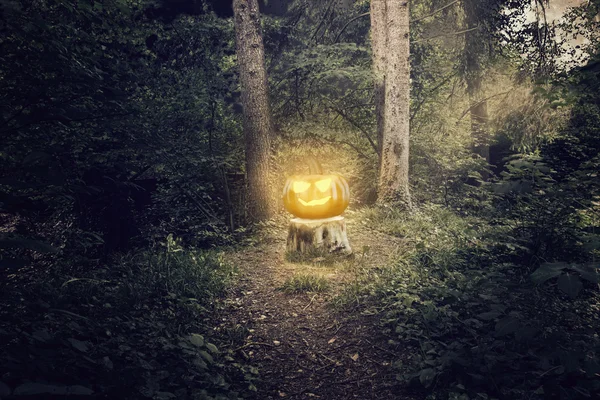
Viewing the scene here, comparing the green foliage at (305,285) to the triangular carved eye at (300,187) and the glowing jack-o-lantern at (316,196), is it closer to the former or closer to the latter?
the glowing jack-o-lantern at (316,196)

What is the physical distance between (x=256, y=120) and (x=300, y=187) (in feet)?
7.65

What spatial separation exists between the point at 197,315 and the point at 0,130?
8.86 feet

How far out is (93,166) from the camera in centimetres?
566

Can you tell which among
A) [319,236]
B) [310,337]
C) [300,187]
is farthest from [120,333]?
[300,187]

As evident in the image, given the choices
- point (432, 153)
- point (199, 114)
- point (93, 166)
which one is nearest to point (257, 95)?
→ point (199, 114)

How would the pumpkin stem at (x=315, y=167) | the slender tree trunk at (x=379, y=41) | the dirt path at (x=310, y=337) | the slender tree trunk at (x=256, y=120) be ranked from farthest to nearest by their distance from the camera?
the slender tree trunk at (x=379, y=41)
the slender tree trunk at (x=256, y=120)
the pumpkin stem at (x=315, y=167)
the dirt path at (x=310, y=337)

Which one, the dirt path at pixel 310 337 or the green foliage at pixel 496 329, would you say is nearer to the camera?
the green foliage at pixel 496 329

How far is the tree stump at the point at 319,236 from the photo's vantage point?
20.5ft

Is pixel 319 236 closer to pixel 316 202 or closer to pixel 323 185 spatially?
pixel 316 202

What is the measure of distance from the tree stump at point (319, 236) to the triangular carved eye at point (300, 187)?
50 centimetres

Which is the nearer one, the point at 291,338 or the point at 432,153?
the point at 291,338

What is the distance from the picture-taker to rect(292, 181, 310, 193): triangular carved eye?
6.46 meters

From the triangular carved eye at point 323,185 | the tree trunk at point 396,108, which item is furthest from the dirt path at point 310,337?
the tree trunk at point 396,108

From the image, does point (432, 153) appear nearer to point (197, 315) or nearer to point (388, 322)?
point (388, 322)
